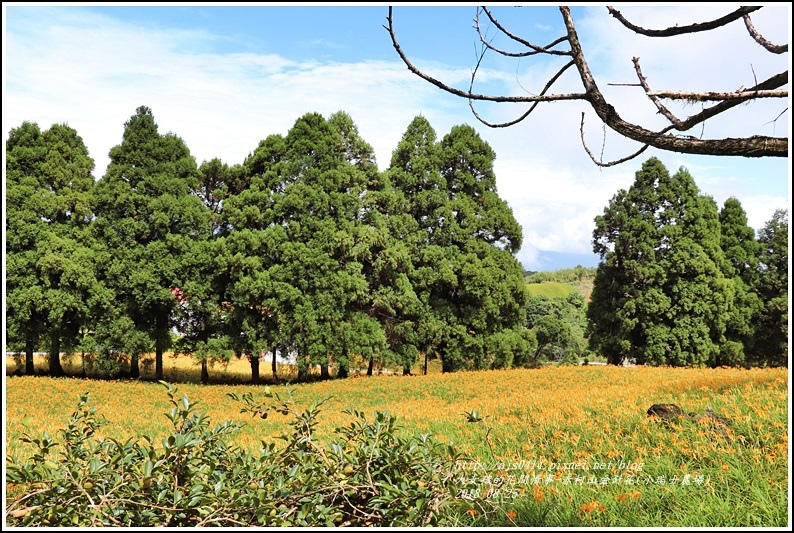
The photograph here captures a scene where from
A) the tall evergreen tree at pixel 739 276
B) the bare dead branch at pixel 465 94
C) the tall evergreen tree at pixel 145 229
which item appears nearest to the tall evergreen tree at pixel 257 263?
the tall evergreen tree at pixel 145 229

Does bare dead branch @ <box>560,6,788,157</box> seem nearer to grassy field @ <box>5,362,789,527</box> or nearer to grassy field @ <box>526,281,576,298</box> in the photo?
grassy field @ <box>5,362,789,527</box>

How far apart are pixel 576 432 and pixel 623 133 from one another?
470 centimetres

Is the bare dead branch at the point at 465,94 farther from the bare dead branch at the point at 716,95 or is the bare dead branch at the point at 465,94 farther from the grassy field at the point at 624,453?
the grassy field at the point at 624,453

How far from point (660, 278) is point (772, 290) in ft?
21.7

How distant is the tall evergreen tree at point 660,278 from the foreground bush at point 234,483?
777 inches

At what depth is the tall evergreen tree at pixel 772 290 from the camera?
23969mm

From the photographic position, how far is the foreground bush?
2.62 m

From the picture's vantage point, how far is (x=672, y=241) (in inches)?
850

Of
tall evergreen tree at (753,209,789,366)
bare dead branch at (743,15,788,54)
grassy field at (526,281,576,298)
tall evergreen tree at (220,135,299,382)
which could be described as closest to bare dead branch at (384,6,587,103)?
bare dead branch at (743,15,788,54)

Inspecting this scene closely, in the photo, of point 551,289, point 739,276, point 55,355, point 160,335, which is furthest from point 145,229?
point 551,289

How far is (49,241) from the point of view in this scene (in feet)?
59.5

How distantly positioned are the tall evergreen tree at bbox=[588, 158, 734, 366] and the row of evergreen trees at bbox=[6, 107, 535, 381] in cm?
347

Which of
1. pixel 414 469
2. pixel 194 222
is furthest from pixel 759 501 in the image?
pixel 194 222

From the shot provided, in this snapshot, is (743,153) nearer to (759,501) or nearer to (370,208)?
(759,501)
